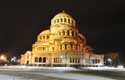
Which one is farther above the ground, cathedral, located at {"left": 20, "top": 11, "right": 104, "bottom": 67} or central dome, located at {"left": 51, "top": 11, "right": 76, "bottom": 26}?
central dome, located at {"left": 51, "top": 11, "right": 76, "bottom": 26}

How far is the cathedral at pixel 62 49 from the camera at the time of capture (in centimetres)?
8438

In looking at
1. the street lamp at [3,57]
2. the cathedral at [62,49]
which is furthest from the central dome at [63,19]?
the street lamp at [3,57]

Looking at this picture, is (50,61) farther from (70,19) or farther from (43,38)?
(70,19)

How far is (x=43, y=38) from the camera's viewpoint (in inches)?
3691

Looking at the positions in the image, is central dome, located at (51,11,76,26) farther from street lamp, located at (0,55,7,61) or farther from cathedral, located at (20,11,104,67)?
street lamp, located at (0,55,7,61)

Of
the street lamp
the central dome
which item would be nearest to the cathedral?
the central dome

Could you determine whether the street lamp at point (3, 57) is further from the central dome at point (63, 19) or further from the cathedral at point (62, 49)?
the central dome at point (63, 19)

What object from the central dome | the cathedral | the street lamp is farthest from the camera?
the street lamp

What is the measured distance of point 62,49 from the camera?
280 ft

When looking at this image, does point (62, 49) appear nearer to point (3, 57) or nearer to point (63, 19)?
point (63, 19)

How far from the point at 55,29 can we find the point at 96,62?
1722 centimetres

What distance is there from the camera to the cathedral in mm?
84375

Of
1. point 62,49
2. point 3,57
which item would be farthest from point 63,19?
point 3,57

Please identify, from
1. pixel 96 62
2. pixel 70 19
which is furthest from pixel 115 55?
pixel 70 19
